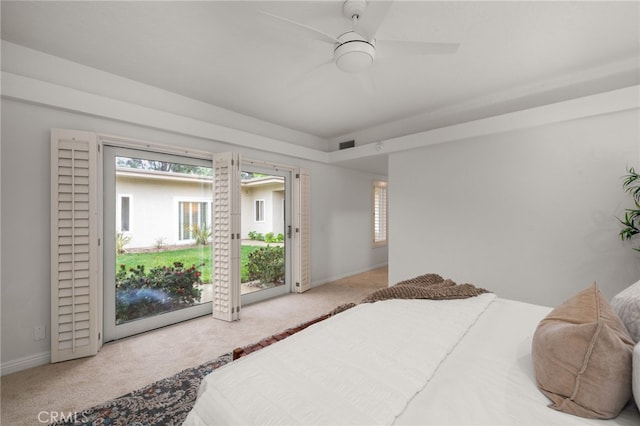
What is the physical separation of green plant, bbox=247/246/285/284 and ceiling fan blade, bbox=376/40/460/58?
321cm

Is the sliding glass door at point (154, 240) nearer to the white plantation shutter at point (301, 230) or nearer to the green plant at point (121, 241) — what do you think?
the green plant at point (121, 241)

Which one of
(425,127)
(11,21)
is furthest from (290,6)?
(425,127)

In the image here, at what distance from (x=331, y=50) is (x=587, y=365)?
2.67m

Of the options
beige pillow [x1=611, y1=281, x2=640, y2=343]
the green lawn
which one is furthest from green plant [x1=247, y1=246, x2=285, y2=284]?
beige pillow [x1=611, y1=281, x2=640, y2=343]

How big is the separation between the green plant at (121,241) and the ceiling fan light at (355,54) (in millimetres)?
2825

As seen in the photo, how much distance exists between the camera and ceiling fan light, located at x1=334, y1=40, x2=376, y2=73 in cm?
187

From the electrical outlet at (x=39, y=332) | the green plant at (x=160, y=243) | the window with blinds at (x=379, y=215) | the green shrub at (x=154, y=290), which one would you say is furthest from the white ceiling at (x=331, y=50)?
the window with blinds at (x=379, y=215)

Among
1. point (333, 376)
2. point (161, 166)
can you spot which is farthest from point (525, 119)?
point (161, 166)

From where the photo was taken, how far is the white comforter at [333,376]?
891 millimetres

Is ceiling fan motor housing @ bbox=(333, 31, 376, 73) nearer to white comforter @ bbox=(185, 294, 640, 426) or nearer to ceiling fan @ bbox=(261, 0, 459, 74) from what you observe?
ceiling fan @ bbox=(261, 0, 459, 74)

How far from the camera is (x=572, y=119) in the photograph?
9.69 feet

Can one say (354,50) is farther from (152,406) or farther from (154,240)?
(154,240)

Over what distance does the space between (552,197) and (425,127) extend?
6.09ft

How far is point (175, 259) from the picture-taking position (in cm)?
339
